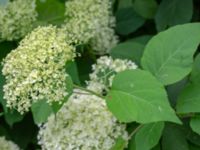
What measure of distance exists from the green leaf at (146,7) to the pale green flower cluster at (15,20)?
1.52ft

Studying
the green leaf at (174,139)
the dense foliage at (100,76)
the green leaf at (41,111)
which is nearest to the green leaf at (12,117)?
→ the dense foliage at (100,76)

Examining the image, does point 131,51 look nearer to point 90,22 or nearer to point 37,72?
point 90,22

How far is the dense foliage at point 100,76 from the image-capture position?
1583 mm

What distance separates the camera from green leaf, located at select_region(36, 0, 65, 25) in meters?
2.34

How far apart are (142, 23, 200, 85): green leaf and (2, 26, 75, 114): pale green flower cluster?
0.29 metres

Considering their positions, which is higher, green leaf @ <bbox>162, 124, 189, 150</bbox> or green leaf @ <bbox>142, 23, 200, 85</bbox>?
green leaf @ <bbox>142, 23, 200, 85</bbox>

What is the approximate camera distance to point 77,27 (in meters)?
2.20

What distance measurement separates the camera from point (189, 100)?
1701 mm

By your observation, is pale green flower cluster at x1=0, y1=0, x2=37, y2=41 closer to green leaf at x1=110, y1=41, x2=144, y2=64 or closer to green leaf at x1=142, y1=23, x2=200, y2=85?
green leaf at x1=110, y1=41, x2=144, y2=64

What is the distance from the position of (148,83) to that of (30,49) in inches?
14.4

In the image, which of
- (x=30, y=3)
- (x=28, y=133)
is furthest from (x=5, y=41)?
(x=28, y=133)

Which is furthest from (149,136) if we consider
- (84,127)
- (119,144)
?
(84,127)

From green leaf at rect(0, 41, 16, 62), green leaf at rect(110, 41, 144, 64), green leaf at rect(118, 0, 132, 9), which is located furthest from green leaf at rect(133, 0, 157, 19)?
green leaf at rect(0, 41, 16, 62)

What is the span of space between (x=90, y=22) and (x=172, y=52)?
58cm
